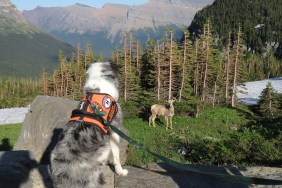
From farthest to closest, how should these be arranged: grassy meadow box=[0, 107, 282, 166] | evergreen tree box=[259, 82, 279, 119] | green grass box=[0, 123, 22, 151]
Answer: evergreen tree box=[259, 82, 279, 119] → green grass box=[0, 123, 22, 151] → grassy meadow box=[0, 107, 282, 166]

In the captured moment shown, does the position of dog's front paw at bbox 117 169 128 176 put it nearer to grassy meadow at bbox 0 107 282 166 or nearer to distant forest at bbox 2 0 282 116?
grassy meadow at bbox 0 107 282 166

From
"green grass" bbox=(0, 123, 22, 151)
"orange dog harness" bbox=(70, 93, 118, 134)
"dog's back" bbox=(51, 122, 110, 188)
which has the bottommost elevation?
"green grass" bbox=(0, 123, 22, 151)

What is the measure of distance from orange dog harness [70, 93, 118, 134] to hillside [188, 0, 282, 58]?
15624 cm

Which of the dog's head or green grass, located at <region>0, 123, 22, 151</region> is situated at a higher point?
the dog's head

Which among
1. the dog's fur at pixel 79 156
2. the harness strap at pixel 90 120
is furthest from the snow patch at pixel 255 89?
the dog's fur at pixel 79 156

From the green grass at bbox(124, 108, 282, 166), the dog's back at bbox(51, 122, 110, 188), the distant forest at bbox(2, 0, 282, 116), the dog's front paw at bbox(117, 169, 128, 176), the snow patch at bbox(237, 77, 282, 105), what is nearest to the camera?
the dog's back at bbox(51, 122, 110, 188)

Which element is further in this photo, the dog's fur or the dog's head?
the dog's head

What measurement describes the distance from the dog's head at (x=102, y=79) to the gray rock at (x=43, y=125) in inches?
226

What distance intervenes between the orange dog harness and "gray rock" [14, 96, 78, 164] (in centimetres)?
608

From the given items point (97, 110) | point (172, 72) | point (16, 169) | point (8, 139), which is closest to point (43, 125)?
point (16, 169)

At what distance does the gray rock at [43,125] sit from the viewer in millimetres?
11750

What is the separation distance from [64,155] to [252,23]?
18310 cm

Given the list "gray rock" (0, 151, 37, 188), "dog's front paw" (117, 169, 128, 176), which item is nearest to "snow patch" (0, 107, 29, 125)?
"gray rock" (0, 151, 37, 188)

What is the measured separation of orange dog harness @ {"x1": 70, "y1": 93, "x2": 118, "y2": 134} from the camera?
16.9 ft
